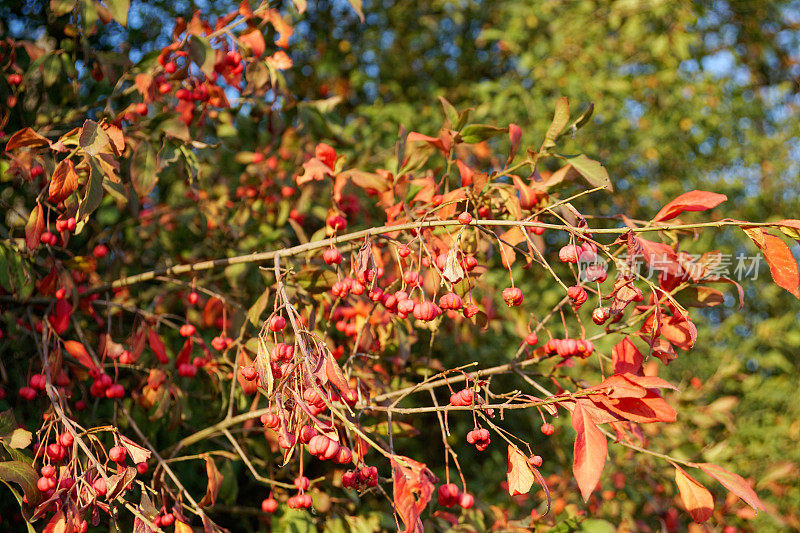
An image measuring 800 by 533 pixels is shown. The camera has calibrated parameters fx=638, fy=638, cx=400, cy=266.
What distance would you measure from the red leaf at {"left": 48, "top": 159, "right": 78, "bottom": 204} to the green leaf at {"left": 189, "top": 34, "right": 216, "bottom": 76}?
44 cm

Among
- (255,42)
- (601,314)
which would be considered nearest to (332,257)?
(601,314)

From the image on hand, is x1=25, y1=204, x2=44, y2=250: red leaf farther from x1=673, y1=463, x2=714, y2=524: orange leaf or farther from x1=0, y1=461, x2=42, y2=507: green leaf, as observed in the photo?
x1=673, y1=463, x2=714, y2=524: orange leaf

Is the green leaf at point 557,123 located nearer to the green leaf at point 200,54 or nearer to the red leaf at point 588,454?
the red leaf at point 588,454

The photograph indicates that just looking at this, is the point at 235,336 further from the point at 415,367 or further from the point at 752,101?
the point at 752,101

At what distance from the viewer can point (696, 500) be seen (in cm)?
117

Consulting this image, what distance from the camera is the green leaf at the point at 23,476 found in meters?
1.13

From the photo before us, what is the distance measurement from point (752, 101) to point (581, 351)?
13.9ft

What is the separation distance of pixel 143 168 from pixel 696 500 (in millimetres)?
1367

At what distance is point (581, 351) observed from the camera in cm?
127

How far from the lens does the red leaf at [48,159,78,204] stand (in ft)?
4.20

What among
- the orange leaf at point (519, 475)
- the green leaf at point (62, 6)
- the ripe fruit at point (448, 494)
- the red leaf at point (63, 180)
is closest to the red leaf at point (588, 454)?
the orange leaf at point (519, 475)

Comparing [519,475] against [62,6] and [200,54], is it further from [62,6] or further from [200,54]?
[62,6]

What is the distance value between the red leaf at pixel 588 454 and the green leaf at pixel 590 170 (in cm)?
58

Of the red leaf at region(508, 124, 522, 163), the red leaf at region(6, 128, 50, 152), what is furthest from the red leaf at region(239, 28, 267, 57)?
the red leaf at region(508, 124, 522, 163)
